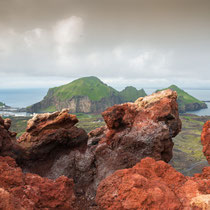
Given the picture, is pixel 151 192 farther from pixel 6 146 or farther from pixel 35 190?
pixel 6 146

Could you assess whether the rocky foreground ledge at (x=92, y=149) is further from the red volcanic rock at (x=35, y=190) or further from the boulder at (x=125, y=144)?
the red volcanic rock at (x=35, y=190)

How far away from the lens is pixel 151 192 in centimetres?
894

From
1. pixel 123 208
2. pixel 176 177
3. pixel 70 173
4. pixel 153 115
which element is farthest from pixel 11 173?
pixel 153 115

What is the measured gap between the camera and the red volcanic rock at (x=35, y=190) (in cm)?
860

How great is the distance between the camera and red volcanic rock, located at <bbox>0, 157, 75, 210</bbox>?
8.60 m

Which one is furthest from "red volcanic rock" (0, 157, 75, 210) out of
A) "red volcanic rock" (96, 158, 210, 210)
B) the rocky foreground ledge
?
the rocky foreground ledge

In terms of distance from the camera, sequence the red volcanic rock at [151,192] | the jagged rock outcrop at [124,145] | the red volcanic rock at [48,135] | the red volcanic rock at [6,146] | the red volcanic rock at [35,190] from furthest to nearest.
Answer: the red volcanic rock at [48,135] < the jagged rock outcrop at [124,145] < the red volcanic rock at [6,146] < the red volcanic rock at [35,190] < the red volcanic rock at [151,192]

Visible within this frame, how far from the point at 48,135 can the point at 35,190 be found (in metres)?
10.9

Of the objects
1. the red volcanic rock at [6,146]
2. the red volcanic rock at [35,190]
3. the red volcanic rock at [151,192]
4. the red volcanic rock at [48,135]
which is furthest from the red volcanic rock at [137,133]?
the red volcanic rock at [35,190]

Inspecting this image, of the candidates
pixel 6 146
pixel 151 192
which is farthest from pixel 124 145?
pixel 6 146

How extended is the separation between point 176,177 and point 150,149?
29.6 ft

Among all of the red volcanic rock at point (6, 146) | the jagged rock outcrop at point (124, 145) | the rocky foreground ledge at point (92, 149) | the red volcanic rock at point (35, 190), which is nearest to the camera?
the red volcanic rock at point (35, 190)

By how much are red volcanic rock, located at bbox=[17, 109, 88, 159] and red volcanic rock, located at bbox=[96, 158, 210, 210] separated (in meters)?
12.0

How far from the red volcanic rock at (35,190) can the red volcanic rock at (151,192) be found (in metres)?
2.31
